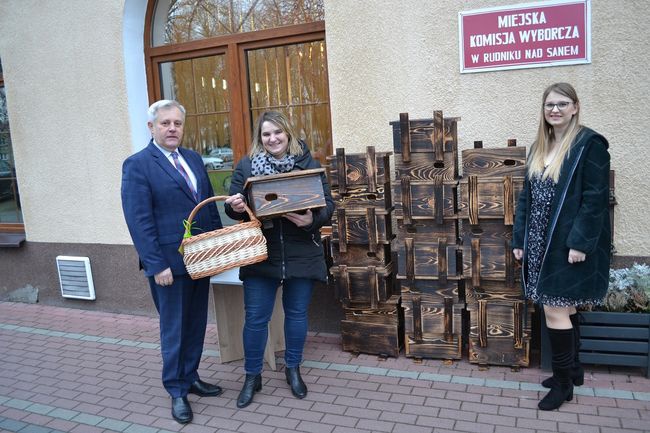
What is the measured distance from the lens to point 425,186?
13.1ft

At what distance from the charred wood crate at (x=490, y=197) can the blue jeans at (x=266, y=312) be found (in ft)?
3.98

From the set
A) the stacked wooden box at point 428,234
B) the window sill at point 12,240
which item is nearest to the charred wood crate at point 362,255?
the stacked wooden box at point 428,234

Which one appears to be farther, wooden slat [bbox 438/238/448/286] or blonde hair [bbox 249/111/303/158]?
wooden slat [bbox 438/238/448/286]

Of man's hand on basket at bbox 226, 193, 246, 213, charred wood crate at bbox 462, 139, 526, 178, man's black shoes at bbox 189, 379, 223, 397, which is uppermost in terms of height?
charred wood crate at bbox 462, 139, 526, 178

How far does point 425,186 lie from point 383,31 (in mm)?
1357

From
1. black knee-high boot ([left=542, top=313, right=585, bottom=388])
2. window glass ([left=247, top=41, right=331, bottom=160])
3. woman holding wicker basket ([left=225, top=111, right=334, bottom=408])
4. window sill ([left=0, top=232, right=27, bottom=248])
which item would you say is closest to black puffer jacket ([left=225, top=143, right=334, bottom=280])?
woman holding wicker basket ([left=225, top=111, right=334, bottom=408])

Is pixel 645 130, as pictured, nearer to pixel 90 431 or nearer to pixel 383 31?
pixel 383 31

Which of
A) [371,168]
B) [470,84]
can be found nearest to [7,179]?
[371,168]

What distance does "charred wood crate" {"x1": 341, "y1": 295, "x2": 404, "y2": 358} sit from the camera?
14.2 feet

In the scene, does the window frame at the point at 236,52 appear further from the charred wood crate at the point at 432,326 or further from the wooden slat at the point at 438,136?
the charred wood crate at the point at 432,326

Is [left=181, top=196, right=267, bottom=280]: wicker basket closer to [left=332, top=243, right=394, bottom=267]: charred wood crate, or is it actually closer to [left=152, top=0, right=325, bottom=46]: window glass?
[left=332, top=243, right=394, bottom=267]: charred wood crate

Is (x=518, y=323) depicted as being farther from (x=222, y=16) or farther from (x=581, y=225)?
(x=222, y=16)

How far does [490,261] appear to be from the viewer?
393 cm

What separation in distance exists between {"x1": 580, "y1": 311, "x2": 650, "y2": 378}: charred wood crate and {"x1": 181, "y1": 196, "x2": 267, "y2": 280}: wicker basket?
7.34 ft
